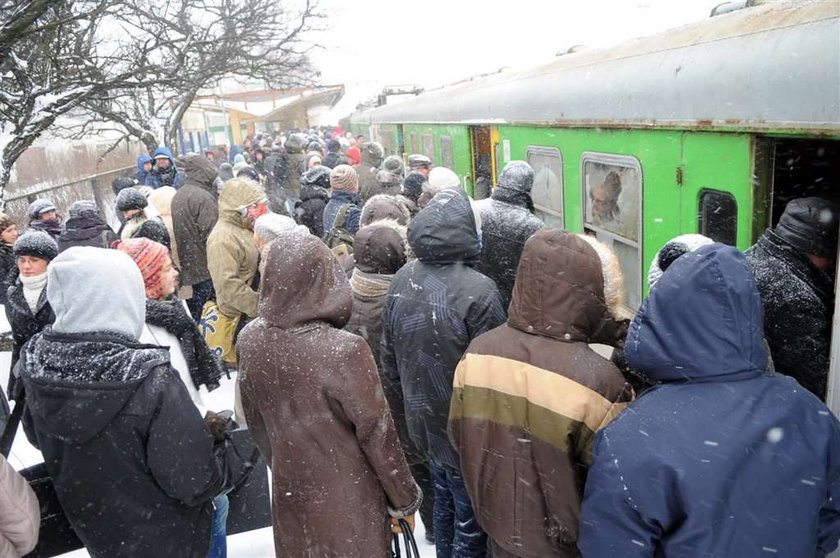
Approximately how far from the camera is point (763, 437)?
1504mm

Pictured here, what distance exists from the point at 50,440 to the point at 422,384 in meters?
1.38

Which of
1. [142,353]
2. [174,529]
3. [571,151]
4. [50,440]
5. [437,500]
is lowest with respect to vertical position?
[437,500]

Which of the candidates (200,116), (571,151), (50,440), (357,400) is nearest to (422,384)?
(357,400)

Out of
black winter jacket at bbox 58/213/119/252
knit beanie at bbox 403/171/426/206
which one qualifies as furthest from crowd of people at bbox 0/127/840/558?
knit beanie at bbox 403/171/426/206

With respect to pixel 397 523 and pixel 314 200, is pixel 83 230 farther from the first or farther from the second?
pixel 397 523

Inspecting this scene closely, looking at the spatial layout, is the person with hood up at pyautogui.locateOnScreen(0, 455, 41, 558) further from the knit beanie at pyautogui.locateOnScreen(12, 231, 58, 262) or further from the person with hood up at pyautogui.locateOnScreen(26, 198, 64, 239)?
the person with hood up at pyautogui.locateOnScreen(26, 198, 64, 239)

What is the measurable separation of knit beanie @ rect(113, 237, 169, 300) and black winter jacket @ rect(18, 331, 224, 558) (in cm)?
73

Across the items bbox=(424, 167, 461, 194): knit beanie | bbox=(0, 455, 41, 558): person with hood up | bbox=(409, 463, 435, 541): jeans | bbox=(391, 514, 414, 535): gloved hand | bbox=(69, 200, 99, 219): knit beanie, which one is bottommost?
bbox=(409, 463, 435, 541): jeans

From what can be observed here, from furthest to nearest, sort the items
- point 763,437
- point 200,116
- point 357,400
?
point 200,116 < point 357,400 < point 763,437

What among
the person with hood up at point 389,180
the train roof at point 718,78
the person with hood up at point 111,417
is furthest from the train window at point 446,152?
the person with hood up at point 111,417

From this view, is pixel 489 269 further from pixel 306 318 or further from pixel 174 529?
pixel 174 529

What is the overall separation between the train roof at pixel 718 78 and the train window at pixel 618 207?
0.86ft

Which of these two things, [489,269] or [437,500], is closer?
[437,500]

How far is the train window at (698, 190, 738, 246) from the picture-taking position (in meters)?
2.80
